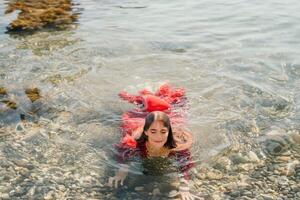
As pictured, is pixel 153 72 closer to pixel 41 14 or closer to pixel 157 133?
pixel 157 133

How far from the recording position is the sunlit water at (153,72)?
811cm

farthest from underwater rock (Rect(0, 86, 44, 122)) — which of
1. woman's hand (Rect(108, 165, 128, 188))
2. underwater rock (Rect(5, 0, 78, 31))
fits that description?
underwater rock (Rect(5, 0, 78, 31))

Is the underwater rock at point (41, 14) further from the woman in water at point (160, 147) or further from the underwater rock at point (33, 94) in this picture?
the woman in water at point (160, 147)

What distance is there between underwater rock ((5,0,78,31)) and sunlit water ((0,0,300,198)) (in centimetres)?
44

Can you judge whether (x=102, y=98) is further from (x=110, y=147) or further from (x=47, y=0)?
(x=47, y=0)

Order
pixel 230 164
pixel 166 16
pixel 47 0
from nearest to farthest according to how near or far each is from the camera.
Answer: pixel 230 164
pixel 166 16
pixel 47 0

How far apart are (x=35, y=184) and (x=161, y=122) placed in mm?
2322

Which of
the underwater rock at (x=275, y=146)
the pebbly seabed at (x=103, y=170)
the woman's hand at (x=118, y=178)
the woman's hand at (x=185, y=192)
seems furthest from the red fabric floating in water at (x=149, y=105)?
the underwater rock at (x=275, y=146)

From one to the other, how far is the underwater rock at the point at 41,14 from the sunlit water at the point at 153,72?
0.44 m

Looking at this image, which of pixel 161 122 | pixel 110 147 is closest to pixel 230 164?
pixel 161 122

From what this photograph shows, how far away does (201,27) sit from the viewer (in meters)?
15.0

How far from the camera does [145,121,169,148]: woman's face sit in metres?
6.39

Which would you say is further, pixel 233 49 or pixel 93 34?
pixel 93 34

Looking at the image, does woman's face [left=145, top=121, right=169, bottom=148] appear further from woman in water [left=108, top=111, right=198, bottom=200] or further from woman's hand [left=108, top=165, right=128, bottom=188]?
woman's hand [left=108, top=165, right=128, bottom=188]
